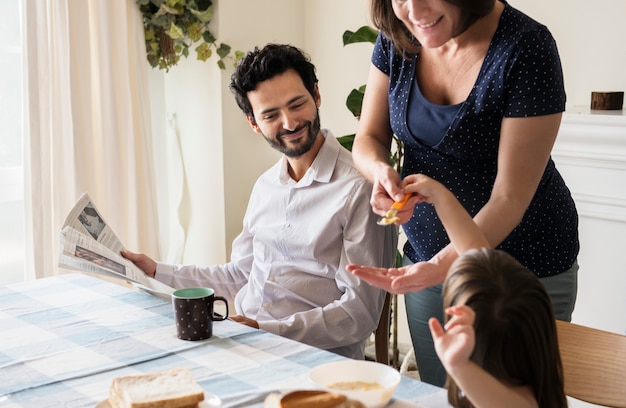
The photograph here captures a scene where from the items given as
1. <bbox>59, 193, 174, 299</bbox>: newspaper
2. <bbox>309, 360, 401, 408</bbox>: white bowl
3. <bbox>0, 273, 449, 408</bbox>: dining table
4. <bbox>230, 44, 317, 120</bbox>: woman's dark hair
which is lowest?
<bbox>0, 273, 449, 408</bbox>: dining table

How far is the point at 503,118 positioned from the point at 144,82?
1952mm

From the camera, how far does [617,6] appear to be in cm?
232

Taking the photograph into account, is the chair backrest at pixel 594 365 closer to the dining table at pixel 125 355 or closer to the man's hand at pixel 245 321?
the dining table at pixel 125 355

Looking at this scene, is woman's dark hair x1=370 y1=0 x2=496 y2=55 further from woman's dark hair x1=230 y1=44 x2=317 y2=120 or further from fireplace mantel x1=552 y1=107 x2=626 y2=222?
fireplace mantel x1=552 y1=107 x2=626 y2=222

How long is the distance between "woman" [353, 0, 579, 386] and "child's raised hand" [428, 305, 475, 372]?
1.27ft

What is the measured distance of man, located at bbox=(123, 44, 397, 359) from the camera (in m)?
1.76

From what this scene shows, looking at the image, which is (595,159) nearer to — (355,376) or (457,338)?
(355,376)

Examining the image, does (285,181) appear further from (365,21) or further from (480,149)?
(365,21)

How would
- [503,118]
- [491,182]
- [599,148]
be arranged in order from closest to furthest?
[503,118], [491,182], [599,148]

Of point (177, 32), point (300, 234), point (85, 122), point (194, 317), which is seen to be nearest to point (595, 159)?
point (300, 234)

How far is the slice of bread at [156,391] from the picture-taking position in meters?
1.13

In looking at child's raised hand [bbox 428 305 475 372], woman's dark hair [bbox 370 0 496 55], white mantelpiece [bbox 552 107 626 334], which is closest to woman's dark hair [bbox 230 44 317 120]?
woman's dark hair [bbox 370 0 496 55]

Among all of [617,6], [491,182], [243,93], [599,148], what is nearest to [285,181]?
[243,93]

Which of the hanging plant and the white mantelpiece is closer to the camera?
the white mantelpiece
